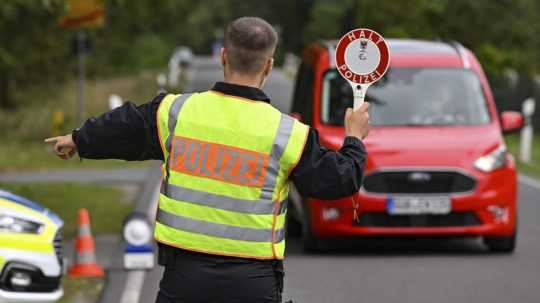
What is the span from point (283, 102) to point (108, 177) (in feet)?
70.7

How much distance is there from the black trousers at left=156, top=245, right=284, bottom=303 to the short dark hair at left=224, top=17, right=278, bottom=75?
0.67 metres

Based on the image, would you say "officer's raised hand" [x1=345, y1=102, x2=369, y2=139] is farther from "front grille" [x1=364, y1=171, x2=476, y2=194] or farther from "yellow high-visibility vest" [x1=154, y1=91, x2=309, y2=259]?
"front grille" [x1=364, y1=171, x2=476, y2=194]

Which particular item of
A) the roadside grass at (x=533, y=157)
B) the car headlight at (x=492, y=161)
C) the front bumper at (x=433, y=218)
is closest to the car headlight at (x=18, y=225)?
the front bumper at (x=433, y=218)

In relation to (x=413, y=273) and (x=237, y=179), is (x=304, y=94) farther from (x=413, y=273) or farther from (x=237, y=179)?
(x=237, y=179)

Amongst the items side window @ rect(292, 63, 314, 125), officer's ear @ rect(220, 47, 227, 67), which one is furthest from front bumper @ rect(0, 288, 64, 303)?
side window @ rect(292, 63, 314, 125)

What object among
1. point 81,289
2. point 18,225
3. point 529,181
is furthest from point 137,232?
point 529,181

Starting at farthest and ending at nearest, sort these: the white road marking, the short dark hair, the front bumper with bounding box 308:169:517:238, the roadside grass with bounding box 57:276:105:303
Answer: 1. the white road marking
2. the front bumper with bounding box 308:169:517:238
3. the roadside grass with bounding box 57:276:105:303
4. the short dark hair

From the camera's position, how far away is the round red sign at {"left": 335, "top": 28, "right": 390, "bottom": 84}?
5348 mm

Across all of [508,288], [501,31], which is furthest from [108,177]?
[501,31]

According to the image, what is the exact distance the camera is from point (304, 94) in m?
14.1

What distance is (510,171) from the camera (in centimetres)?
1230

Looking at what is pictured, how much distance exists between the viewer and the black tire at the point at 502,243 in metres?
12.3

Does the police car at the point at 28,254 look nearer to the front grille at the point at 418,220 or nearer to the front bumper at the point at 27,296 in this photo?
the front bumper at the point at 27,296

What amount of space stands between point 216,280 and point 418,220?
7319mm
